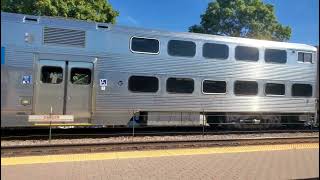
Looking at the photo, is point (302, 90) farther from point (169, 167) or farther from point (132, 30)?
point (169, 167)

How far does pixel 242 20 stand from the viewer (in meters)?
38.5

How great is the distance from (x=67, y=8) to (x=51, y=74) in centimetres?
1502

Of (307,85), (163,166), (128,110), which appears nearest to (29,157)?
(163,166)

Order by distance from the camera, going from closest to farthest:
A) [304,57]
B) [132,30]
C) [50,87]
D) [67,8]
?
1. [50,87]
2. [132,30]
3. [304,57]
4. [67,8]

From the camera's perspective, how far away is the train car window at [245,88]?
60.5ft

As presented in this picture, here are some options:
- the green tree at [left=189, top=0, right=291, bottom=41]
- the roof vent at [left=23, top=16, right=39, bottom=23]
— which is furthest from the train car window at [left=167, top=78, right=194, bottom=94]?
the green tree at [left=189, top=0, right=291, bottom=41]

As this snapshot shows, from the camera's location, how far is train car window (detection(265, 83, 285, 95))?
1916 cm

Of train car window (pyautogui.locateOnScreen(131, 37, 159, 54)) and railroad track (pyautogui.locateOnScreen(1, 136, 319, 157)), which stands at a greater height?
train car window (pyautogui.locateOnScreen(131, 37, 159, 54))

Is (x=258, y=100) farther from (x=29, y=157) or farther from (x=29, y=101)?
(x=29, y=157)

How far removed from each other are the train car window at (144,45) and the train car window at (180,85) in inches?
45.9

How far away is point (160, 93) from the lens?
1689 centimetres

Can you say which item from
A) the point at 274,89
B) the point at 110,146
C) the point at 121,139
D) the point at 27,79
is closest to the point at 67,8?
the point at 274,89

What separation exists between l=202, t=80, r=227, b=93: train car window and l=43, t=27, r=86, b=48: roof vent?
184 inches

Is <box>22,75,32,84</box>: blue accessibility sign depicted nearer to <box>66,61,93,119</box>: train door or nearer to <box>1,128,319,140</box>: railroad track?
<box>66,61,93,119</box>: train door
